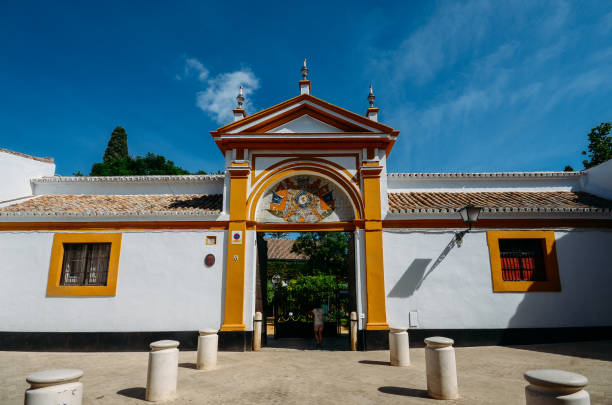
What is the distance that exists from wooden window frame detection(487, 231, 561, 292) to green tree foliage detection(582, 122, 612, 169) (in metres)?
15.6

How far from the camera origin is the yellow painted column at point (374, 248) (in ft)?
28.8

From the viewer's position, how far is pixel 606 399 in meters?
4.70

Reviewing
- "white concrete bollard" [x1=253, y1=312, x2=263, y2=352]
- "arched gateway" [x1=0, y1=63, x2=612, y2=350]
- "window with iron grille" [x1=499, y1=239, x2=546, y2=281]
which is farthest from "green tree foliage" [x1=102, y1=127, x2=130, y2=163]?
"window with iron grille" [x1=499, y1=239, x2=546, y2=281]

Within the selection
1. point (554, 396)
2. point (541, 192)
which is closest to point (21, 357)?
point (554, 396)

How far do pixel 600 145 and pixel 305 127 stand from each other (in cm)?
2079

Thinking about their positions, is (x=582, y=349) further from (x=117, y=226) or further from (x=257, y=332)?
(x=117, y=226)

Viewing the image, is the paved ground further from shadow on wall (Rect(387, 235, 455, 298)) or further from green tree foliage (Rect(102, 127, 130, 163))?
green tree foliage (Rect(102, 127, 130, 163))

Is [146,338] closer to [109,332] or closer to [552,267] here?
[109,332]

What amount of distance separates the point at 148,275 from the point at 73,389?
5626 mm

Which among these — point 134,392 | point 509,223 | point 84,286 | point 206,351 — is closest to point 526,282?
point 509,223

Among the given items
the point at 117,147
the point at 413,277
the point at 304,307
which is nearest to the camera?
the point at 413,277

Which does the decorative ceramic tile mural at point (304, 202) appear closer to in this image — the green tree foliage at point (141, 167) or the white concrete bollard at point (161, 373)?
the white concrete bollard at point (161, 373)

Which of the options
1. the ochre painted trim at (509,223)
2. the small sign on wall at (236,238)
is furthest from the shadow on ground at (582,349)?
the small sign on wall at (236,238)

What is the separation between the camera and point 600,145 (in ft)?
67.0
